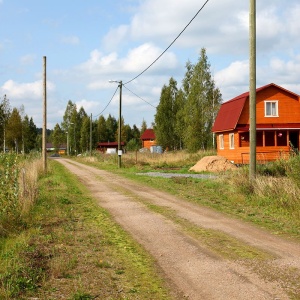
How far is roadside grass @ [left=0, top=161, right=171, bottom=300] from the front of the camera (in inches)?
184

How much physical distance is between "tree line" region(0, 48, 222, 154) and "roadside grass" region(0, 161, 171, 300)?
4004 centimetres

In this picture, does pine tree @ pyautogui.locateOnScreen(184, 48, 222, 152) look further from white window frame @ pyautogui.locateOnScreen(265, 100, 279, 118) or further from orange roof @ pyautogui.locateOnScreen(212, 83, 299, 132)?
white window frame @ pyautogui.locateOnScreen(265, 100, 279, 118)

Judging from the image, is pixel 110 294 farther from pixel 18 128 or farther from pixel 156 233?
pixel 18 128

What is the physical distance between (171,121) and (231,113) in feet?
103

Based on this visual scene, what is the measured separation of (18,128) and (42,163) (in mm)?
45007

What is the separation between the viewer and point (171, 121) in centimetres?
6322

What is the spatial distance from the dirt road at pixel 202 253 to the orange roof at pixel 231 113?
781 inches

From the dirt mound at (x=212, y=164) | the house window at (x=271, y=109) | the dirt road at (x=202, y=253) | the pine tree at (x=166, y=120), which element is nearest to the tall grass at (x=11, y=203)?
the dirt road at (x=202, y=253)

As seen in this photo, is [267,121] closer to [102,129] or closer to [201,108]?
[201,108]

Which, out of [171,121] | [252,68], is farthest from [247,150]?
[171,121]

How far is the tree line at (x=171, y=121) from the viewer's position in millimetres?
48500

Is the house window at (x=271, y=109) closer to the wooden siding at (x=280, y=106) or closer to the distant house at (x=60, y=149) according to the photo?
the wooden siding at (x=280, y=106)

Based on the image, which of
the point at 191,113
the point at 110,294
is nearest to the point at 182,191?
the point at 110,294

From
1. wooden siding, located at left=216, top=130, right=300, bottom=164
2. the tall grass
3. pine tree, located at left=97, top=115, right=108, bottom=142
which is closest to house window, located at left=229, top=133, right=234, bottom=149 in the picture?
wooden siding, located at left=216, top=130, right=300, bottom=164
